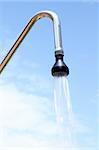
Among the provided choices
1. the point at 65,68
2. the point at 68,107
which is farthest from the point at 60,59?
the point at 68,107

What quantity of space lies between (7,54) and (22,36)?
0.55 feet

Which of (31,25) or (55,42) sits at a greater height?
(31,25)

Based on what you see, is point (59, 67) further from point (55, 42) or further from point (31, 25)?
point (31, 25)

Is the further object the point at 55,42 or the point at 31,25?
the point at 31,25

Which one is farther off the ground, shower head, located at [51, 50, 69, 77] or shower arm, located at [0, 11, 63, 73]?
shower arm, located at [0, 11, 63, 73]

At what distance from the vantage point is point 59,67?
123 inches

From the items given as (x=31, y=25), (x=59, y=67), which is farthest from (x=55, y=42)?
(x=31, y=25)

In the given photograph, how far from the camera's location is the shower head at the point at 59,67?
10.3ft

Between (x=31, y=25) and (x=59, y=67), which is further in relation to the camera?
(x=31, y=25)

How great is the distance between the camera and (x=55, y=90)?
320 centimetres

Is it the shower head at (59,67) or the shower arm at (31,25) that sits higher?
the shower arm at (31,25)

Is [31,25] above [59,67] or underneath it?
above

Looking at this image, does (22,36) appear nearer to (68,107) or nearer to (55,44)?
(55,44)

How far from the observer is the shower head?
123 inches
